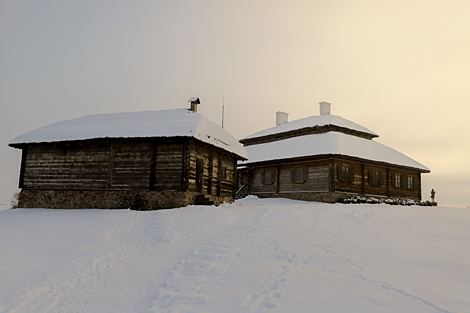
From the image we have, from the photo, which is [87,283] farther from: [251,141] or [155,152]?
[251,141]

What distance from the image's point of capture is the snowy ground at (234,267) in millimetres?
5027

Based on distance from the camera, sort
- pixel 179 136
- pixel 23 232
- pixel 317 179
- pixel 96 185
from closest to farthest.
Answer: pixel 23 232 < pixel 179 136 < pixel 96 185 < pixel 317 179

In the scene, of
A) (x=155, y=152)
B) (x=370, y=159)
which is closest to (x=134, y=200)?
(x=155, y=152)

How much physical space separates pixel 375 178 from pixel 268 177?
7.45 m

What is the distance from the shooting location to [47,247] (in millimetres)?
8375

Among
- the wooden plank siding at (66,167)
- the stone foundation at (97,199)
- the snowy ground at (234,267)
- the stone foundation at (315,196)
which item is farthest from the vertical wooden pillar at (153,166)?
the stone foundation at (315,196)

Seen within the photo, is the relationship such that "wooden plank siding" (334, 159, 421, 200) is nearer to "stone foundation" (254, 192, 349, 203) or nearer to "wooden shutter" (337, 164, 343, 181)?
"wooden shutter" (337, 164, 343, 181)

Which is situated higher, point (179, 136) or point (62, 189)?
point (179, 136)

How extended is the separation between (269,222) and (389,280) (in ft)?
22.5

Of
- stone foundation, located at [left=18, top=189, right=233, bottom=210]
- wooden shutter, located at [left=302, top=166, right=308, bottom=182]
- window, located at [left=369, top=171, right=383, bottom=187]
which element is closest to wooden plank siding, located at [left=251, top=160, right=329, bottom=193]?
wooden shutter, located at [left=302, top=166, right=308, bottom=182]

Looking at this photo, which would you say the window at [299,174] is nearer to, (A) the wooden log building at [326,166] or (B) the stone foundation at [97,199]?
(A) the wooden log building at [326,166]

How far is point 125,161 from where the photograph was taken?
54.9 ft

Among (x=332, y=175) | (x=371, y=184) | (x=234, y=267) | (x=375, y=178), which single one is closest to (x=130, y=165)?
(x=234, y=267)

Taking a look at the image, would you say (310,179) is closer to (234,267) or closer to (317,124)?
(317,124)
